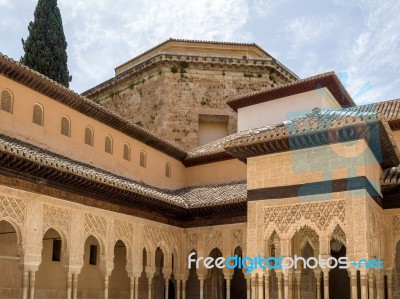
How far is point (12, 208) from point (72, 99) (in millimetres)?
4522

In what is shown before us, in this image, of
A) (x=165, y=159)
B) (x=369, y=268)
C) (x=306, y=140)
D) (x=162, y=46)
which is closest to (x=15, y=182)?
(x=306, y=140)

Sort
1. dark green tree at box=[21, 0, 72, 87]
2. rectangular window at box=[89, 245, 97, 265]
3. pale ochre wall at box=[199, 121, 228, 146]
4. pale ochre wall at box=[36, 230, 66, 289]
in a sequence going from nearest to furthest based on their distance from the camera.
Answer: pale ochre wall at box=[36, 230, 66, 289] → rectangular window at box=[89, 245, 97, 265] → dark green tree at box=[21, 0, 72, 87] → pale ochre wall at box=[199, 121, 228, 146]

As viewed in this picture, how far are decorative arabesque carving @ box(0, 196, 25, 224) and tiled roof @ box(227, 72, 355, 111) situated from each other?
424 inches

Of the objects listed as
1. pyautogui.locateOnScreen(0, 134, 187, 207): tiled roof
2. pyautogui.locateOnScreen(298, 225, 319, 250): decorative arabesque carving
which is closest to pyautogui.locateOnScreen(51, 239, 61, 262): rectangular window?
pyautogui.locateOnScreen(0, 134, 187, 207): tiled roof

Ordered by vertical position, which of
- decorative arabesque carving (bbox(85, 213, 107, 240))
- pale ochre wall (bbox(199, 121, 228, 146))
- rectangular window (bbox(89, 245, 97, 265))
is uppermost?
pale ochre wall (bbox(199, 121, 228, 146))

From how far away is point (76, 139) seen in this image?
14906 millimetres

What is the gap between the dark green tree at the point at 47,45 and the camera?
23.8 meters

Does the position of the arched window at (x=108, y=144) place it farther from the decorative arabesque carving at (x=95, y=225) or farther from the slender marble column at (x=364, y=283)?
the slender marble column at (x=364, y=283)

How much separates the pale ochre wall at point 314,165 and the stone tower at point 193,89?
12192 millimetres

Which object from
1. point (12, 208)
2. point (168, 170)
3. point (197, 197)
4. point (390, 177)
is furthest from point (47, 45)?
point (390, 177)

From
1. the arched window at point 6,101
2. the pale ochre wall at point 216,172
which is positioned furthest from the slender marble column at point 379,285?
the arched window at point 6,101

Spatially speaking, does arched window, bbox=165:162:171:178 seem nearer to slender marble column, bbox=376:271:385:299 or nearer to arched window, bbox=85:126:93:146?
arched window, bbox=85:126:93:146

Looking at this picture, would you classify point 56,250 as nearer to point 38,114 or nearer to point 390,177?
point 38,114

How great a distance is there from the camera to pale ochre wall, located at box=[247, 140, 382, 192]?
425 inches
